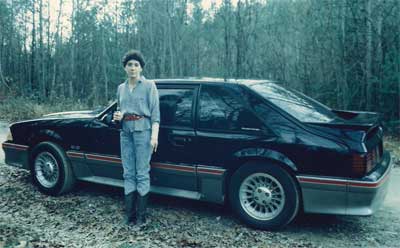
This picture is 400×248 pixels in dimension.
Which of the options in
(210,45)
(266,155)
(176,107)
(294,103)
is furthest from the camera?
(210,45)

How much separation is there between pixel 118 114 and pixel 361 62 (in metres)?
8.98

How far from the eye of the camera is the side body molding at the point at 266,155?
389 cm

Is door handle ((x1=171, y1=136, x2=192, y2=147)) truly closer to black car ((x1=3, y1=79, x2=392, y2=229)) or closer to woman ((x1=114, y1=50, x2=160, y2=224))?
black car ((x1=3, y1=79, x2=392, y2=229))

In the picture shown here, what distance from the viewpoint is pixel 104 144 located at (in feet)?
16.1

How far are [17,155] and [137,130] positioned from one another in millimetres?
2463

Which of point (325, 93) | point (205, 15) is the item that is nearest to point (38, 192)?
point (325, 93)

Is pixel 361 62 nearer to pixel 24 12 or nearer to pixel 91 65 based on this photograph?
pixel 91 65

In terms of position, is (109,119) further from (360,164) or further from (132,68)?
(360,164)

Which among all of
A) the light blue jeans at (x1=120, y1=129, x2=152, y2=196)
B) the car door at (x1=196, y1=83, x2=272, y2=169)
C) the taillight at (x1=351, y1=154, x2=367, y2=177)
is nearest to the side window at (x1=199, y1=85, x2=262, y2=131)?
the car door at (x1=196, y1=83, x2=272, y2=169)

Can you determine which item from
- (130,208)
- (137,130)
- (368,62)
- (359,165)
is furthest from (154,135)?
(368,62)

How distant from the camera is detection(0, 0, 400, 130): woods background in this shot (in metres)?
11.0

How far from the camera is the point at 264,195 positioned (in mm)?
4066

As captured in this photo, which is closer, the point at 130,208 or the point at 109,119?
the point at 130,208

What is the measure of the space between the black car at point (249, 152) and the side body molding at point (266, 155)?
0.01m
